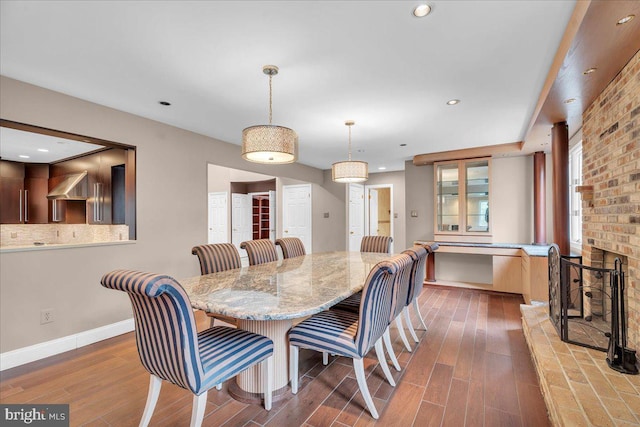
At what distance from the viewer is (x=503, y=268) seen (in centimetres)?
444

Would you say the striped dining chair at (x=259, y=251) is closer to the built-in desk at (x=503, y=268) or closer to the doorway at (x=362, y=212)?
the built-in desk at (x=503, y=268)

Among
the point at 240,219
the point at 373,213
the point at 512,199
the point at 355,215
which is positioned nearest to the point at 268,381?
the point at 512,199

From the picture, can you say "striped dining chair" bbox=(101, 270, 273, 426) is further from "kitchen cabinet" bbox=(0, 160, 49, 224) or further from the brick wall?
"kitchen cabinet" bbox=(0, 160, 49, 224)

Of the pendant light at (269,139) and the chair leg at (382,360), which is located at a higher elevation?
the pendant light at (269,139)

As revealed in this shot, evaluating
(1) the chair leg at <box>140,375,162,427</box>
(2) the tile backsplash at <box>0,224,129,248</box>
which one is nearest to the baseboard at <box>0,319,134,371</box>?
(2) the tile backsplash at <box>0,224,129,248</box>

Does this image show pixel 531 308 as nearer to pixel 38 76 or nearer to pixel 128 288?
pixel 128 288

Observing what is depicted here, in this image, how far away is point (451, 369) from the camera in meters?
2.36

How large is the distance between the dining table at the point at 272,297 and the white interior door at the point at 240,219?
4.44 m

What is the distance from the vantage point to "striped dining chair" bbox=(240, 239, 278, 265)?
10.7ft

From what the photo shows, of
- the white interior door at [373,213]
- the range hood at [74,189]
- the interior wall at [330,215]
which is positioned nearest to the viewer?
the range hood at [74,189]

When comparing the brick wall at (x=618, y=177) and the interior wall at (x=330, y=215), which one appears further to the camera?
the interior wall at (x=330, y=215)

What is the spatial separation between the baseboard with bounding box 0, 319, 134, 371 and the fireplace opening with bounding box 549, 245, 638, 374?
4021mm

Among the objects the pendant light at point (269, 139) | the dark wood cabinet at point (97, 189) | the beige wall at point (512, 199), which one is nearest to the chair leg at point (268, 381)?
the pendant light at point (269, 139)

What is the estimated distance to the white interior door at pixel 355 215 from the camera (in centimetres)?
688
